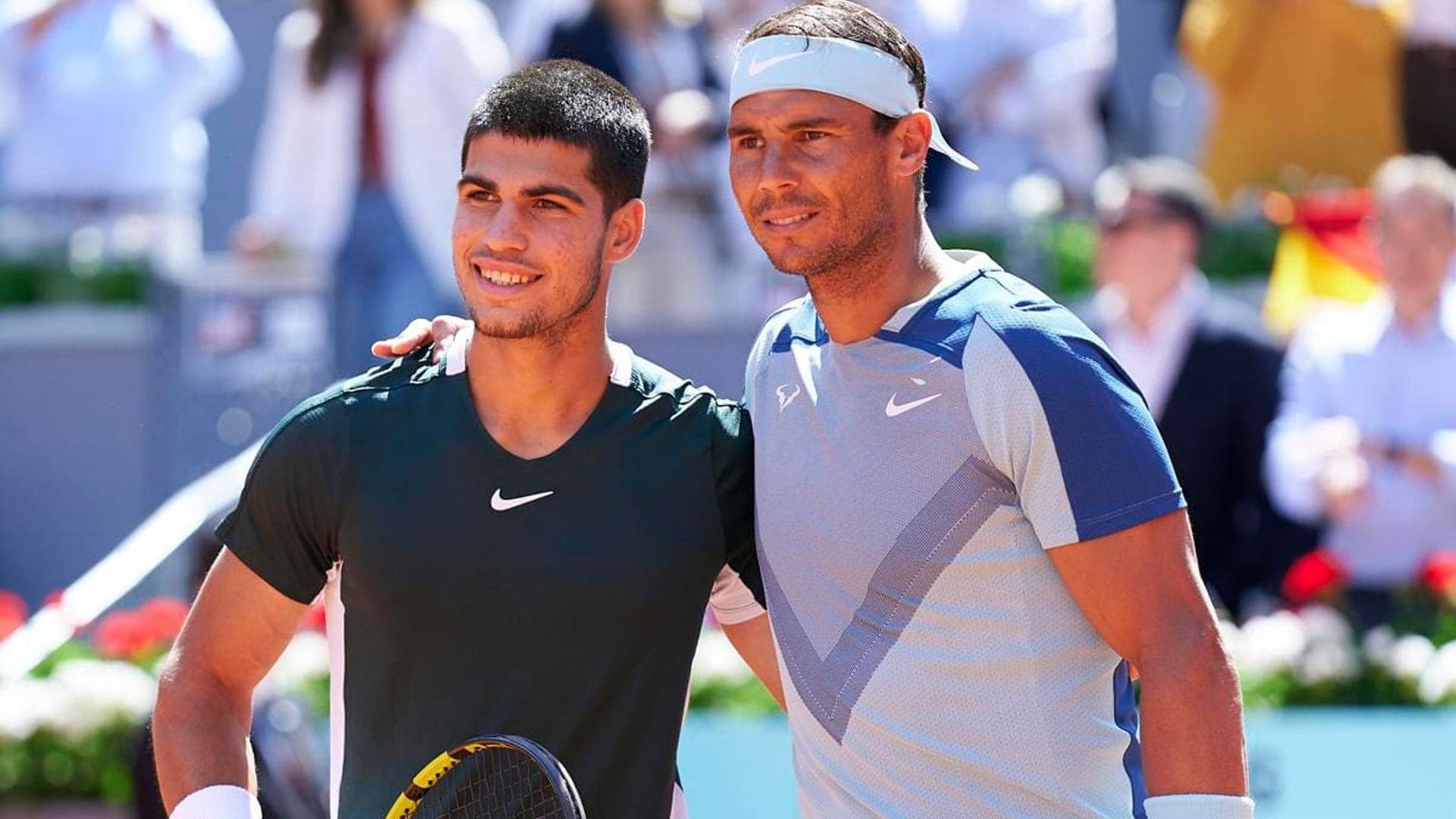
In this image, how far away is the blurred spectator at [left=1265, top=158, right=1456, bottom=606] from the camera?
294 inches

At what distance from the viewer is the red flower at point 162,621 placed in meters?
7.70

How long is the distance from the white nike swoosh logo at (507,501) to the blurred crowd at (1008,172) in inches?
166

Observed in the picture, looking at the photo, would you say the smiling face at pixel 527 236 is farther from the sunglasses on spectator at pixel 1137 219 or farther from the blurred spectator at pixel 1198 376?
the sunglasses on spectator at pixel 1137 219

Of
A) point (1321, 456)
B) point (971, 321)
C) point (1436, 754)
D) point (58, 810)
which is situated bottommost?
point (58, 810)

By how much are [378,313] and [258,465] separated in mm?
5471

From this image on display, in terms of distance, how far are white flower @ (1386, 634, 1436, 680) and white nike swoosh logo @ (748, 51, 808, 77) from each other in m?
3.77

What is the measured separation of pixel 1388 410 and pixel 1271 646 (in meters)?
1.15

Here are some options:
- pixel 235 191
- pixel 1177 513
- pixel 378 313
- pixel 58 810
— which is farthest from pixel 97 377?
pixel 1177 513

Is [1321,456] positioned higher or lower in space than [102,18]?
lower

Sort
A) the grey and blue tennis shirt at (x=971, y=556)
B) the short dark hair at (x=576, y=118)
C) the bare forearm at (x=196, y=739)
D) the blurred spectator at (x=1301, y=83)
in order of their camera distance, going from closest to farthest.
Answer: the grey and blue tennis shirt at (x=971, y=556)
the bare forearm at (x=196, y=739)
the short dark hair at (x=576, y=118)
the blurred spectator at (x=1301, y=83)

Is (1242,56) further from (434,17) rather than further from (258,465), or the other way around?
(258,465)

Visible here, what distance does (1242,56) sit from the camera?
9742 mm

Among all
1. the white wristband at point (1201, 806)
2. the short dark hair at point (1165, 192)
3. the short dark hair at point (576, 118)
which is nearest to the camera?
the white wristband at point (1201, 806)

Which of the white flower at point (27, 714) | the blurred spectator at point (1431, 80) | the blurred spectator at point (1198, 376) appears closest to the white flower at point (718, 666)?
the blurred spectator at point (1198, 376)
